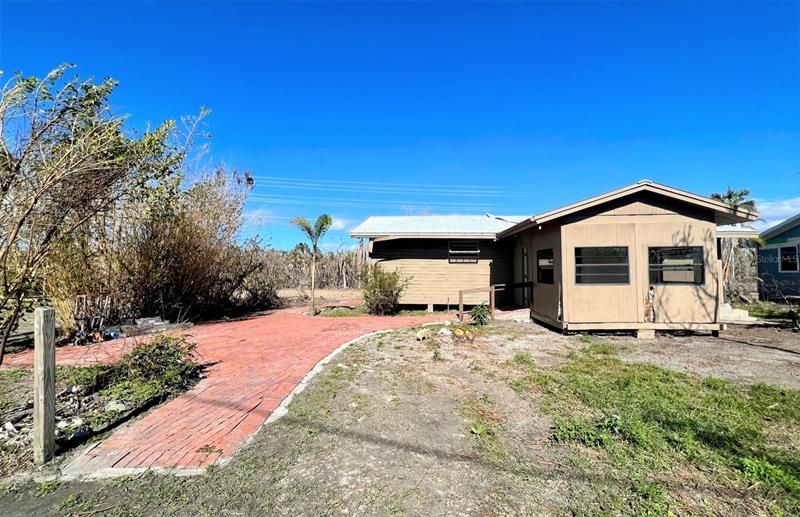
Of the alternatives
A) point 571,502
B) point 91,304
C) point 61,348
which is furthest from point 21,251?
point 571,502

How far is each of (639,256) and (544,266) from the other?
7.68ft

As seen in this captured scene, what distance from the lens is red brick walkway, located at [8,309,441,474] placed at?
10.8 feet

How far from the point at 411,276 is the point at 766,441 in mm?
10590

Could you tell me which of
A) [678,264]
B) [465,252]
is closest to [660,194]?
[678,264]

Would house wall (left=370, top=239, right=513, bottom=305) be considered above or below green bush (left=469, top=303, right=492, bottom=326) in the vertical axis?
above

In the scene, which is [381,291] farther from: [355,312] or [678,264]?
[678,264]

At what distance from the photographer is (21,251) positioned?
5.90 meters

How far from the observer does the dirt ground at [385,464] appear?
264cm

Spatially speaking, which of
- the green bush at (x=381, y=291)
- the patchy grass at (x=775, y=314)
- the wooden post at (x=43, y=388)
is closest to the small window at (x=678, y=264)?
the patchy grass at (x=775, y=314)

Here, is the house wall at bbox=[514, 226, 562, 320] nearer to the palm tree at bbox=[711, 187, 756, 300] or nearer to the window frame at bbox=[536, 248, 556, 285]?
the window frame at bbox=[536, 248, 556, 285]

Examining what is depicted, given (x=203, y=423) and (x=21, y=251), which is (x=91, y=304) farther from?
(x=203, y=423)

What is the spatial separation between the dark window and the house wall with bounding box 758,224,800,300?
11.7 m

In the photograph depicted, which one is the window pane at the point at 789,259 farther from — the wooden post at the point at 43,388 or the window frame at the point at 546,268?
the wooden post at the point at 43,388

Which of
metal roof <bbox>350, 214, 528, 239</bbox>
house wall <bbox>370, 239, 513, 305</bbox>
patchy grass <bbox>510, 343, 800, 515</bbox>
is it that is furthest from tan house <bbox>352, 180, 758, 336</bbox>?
house wall <bbox>370, 239, 513, 305</bbox>
